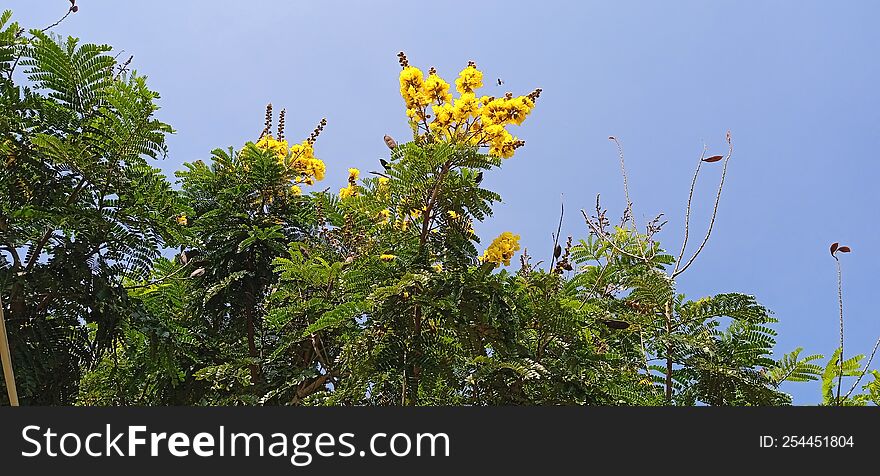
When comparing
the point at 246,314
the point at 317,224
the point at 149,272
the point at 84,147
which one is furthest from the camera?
the point at 317,224

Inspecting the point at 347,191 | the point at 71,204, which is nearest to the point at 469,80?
the point at 347,191

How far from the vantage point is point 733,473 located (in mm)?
→ 1732

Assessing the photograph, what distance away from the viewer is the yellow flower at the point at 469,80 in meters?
2.93

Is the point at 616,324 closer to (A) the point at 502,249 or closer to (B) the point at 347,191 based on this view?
(A) the point at 502,249

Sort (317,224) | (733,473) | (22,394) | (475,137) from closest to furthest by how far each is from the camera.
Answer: (733,473) < (22,394) < (475,137) < (317,224)

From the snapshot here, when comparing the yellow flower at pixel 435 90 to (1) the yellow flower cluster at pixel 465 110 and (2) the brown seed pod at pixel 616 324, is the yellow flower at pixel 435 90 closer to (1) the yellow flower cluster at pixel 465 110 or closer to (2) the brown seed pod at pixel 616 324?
(1) the yellow flower cluster at pixel 465 110

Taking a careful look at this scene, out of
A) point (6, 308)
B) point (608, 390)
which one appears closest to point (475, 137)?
point (608, 390)

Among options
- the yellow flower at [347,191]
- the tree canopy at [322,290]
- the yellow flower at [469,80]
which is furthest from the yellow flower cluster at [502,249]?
the yellow flower at [347,191]

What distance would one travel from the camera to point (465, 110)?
289 centimetres

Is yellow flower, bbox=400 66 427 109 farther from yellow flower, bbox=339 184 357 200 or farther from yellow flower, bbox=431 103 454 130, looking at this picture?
yellow flower, bbox=339 184 357 200

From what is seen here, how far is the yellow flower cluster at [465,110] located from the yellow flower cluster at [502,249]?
12.0 inches

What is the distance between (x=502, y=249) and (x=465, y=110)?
1.71ft

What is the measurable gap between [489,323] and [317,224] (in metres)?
1.11

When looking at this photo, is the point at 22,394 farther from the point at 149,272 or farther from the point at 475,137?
the point at 475,137
